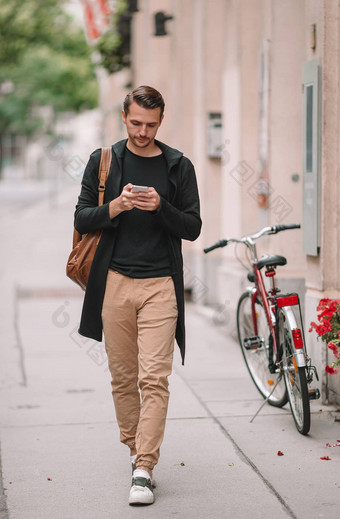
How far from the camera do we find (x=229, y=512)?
4.20m

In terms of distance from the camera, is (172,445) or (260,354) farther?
(260,354)

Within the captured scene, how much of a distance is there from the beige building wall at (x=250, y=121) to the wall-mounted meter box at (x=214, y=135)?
0.34ft

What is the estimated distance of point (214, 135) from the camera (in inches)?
437

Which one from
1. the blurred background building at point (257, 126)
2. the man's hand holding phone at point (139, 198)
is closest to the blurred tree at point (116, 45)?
the blurred background building at point (257, 126)

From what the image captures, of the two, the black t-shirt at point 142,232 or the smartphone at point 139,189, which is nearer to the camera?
the smartphone at point 139,189

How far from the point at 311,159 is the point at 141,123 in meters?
2.30

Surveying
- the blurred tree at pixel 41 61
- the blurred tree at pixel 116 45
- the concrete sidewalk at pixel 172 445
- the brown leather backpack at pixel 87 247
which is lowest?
the concrete sidewalk at pixel 172 445

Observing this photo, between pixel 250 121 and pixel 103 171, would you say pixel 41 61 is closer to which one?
pixel 250 121

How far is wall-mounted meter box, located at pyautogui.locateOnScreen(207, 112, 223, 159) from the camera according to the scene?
11.1m

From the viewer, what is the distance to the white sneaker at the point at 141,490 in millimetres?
4285

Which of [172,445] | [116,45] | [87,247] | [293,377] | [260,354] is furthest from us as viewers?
[116,45]

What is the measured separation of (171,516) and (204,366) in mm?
3753

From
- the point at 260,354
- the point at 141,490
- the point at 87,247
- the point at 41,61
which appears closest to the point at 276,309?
the point at 260,354

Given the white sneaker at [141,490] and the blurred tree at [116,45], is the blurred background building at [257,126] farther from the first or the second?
the blurred tree at [116,45]
